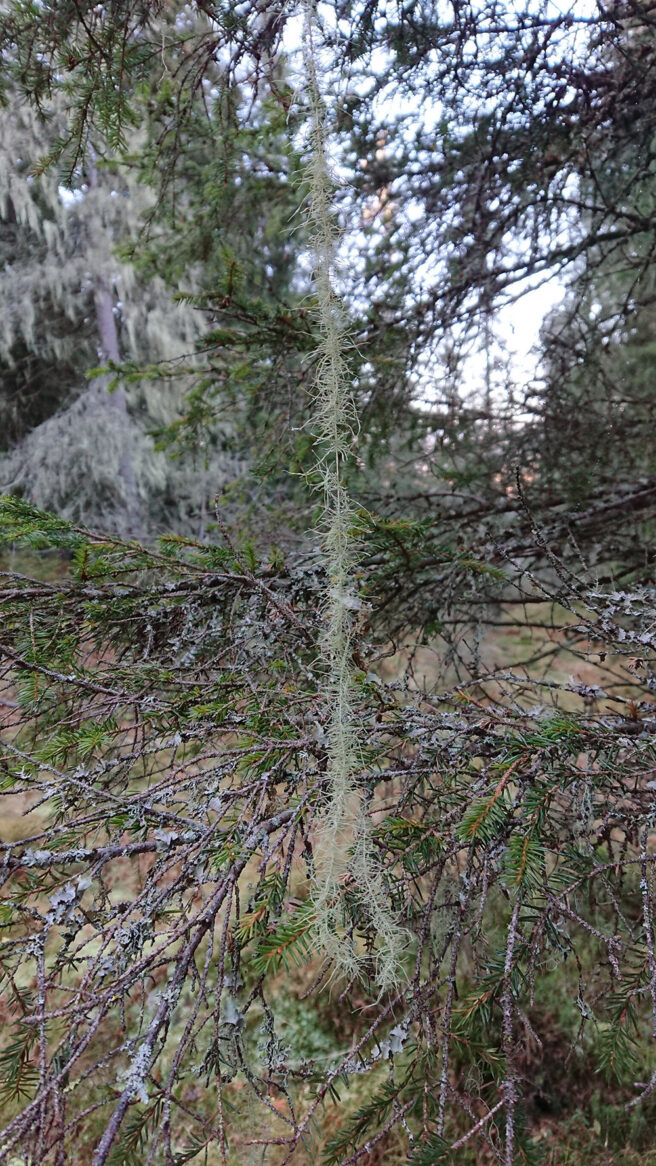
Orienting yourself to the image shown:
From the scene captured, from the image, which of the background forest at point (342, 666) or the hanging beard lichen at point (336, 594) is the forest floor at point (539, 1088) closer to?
the background forest at point (342, 666)

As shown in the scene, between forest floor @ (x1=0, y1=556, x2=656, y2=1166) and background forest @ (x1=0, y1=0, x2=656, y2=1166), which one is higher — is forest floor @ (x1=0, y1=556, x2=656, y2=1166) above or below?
below

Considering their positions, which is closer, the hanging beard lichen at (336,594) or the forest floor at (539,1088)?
the hanging beard lichen at (336,594)

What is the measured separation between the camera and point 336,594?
1.11 metres

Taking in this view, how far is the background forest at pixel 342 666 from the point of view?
1.17m

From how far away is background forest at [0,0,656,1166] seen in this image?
117 centimetres

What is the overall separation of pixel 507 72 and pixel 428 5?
0.54m

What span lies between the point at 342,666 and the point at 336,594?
14cm

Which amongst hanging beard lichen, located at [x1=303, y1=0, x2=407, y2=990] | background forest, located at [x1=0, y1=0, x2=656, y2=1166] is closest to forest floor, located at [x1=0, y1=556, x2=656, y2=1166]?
background forest, located at [x1=0, y1=0, x2=656, y2=1166]

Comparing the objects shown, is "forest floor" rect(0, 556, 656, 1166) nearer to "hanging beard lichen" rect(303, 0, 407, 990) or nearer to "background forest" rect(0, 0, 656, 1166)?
"background forest" rect(0, 0, 656, 1166)

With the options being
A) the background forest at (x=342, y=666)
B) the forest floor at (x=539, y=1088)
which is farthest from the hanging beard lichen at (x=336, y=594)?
the forest floor at (x=539, y=1088)

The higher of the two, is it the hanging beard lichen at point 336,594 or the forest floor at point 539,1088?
→ the hanging beard lichen at point 336,594

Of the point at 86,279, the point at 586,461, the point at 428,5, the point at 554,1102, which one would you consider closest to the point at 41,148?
the point at 86,279

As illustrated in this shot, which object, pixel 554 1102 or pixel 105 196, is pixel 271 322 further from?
pixel 105 196

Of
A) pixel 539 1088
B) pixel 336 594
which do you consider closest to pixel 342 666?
pixel 336 594
